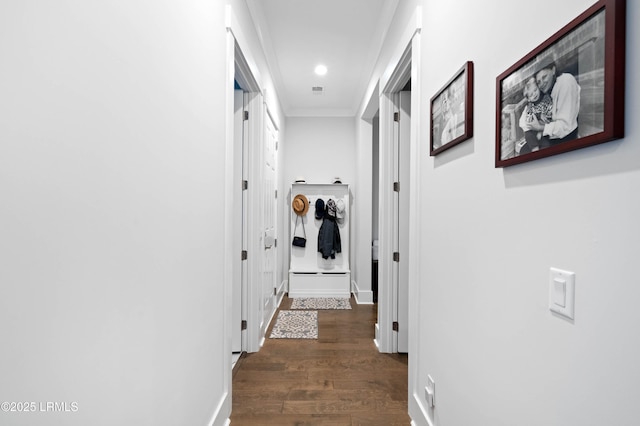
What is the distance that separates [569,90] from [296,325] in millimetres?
3163

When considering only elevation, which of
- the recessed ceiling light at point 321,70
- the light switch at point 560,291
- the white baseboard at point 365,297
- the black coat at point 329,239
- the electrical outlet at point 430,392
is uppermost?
the recessed ceiling light at point 321,70

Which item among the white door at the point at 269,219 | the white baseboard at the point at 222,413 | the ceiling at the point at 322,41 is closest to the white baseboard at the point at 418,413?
the white baseboard at the point at 222,413

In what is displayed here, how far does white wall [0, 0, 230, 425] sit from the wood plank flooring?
2.32 ft

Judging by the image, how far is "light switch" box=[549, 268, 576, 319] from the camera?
73 cm

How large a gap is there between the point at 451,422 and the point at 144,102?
167 centimetres

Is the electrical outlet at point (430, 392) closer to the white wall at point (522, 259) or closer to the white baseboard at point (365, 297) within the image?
the white wall at point (522, 259)

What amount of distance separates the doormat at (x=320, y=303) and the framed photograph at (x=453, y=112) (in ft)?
9.66

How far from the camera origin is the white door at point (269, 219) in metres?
3.17

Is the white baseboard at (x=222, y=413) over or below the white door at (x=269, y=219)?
below

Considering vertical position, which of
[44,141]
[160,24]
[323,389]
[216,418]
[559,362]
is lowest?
[323,389]

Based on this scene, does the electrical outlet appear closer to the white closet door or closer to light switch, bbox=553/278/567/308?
light switch, bbox=553/278/567/308

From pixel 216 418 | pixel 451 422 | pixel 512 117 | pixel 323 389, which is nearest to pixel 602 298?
pixel 512 117

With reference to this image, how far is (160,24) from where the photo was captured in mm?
1073

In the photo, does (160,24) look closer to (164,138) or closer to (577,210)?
(164,138)
